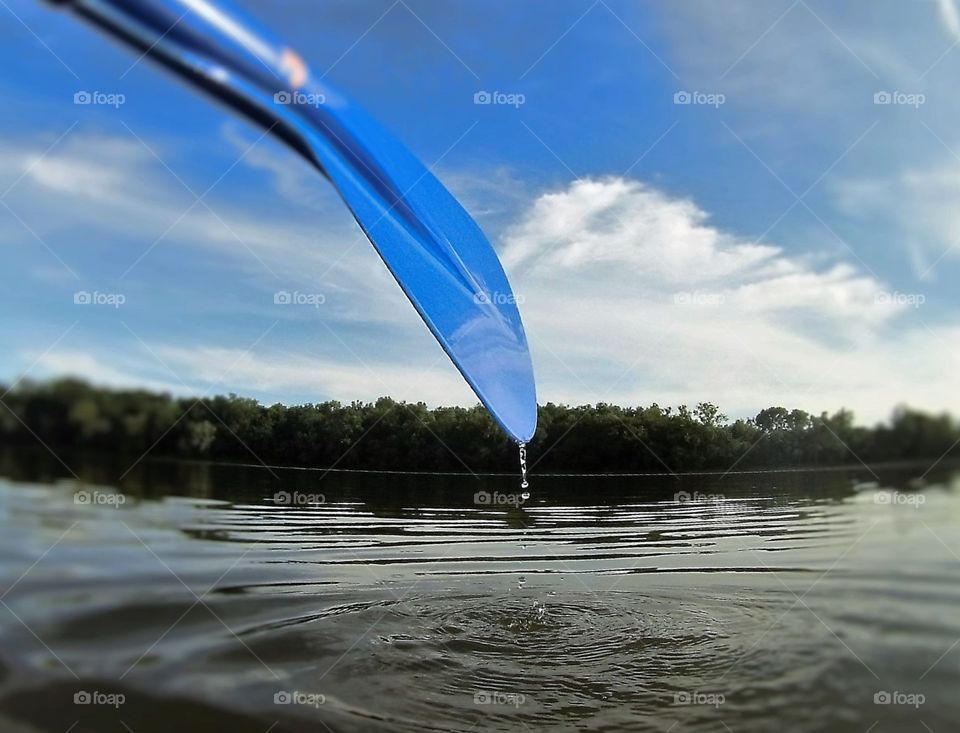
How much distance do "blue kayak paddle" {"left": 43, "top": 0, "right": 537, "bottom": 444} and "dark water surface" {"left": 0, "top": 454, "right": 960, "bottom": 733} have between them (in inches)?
53.1

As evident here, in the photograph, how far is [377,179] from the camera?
122 inches

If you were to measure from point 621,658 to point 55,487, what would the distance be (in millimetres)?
12726

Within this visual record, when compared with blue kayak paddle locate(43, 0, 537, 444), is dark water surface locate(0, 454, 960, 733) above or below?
below

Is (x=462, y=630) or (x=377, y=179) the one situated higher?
(x=377, y=179)

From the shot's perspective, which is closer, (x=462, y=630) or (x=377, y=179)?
(x=377, y=179)

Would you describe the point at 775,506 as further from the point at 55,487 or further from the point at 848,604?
the point at 55,487

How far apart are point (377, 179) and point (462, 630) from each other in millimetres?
2636

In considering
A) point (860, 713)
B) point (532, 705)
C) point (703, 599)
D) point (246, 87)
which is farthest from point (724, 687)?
point (246, 87)

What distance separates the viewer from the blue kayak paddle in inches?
56.8

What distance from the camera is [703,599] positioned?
4.93m

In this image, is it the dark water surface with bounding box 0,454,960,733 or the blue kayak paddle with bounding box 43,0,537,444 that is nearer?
the blue kayak paddle with bounding box 43,0,537,444

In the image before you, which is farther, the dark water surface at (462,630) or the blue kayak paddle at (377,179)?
the dark water surface at (462,630)

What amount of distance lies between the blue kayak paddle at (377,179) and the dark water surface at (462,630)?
1.35 metres

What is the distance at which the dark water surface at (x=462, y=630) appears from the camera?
2.84m
